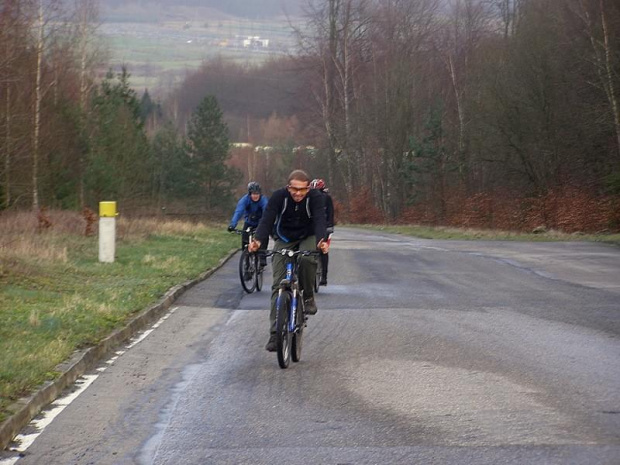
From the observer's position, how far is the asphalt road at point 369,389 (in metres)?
6.64

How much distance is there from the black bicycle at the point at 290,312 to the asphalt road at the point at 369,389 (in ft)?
0.59

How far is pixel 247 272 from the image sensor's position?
17656 mm

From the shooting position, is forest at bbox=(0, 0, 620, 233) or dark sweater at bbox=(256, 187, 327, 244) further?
forest at bbox=(0, 0, 620, 233)

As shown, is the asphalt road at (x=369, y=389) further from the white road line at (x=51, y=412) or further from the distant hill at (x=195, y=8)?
the distant hill at (x=195, y=8)

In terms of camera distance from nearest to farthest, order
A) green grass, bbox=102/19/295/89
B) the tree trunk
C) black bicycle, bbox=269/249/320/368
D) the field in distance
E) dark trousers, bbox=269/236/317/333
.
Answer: black bicycle, bbox=269/249/320/368 < dark trousers, bbox=269/236/317/333 < the tree trunk < green grass, bbox=102/19/295/89 < the field in distance

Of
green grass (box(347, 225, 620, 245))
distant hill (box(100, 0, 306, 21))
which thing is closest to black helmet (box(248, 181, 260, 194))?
green grass (box(347, 225, 620, 245))

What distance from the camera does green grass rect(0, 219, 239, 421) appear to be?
9.22 metres

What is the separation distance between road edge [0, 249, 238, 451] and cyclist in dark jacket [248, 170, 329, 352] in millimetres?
1724

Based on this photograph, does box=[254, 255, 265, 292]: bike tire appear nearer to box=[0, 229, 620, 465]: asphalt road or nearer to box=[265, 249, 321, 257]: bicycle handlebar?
box=[0, 229, 620, 465]: asphalt road

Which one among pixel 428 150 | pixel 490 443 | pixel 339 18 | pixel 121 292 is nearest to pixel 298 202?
pixel 490 443

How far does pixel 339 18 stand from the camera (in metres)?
69.1

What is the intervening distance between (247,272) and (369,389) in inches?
361

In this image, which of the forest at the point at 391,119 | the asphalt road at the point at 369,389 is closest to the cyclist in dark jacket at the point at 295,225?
the asphalt road at the point at 369,389

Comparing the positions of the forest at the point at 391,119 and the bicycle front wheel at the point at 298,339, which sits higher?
the forest at the point at 391,119
